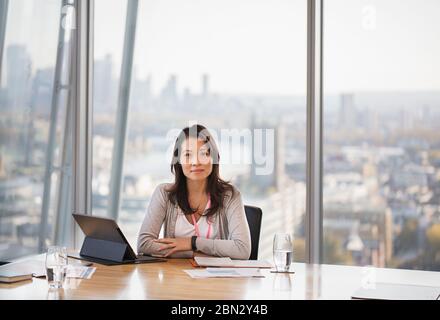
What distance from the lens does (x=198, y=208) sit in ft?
11.8

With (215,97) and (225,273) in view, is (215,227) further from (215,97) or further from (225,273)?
(215,97)

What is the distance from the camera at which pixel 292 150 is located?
4652 mm

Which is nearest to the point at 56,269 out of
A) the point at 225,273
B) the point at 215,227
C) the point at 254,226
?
the point at 225,273

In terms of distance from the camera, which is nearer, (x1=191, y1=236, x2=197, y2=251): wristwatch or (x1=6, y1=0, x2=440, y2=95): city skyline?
(x1=191, y1=236, x2=197, y2=251): wristwatch

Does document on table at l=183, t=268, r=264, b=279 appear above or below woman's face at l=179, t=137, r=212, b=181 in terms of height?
below

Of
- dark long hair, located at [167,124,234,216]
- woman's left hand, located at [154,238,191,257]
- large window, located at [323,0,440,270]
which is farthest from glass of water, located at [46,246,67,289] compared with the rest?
large window, located at [323,0,440,270]

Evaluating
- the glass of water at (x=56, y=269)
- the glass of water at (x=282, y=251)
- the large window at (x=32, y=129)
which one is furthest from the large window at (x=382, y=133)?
the glass of water at (x=56, y=269)

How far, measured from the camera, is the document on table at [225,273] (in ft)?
9.25

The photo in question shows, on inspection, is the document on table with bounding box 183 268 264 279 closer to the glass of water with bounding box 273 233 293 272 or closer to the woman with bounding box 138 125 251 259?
the glass of water with bounding box 273 233 293 272

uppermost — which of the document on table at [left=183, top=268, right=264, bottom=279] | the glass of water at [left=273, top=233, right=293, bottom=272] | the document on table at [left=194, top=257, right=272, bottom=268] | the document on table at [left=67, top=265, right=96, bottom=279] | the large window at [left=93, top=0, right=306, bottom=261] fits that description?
the large window at [left=93, top=0, right=306, bottom=261]

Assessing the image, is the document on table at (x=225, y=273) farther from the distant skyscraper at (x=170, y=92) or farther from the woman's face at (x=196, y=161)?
the distant skyscraper at (x=170, y=92)

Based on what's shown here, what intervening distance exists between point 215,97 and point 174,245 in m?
1.76

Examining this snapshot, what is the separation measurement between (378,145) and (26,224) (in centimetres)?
245

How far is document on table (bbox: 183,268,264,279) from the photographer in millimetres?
2820
